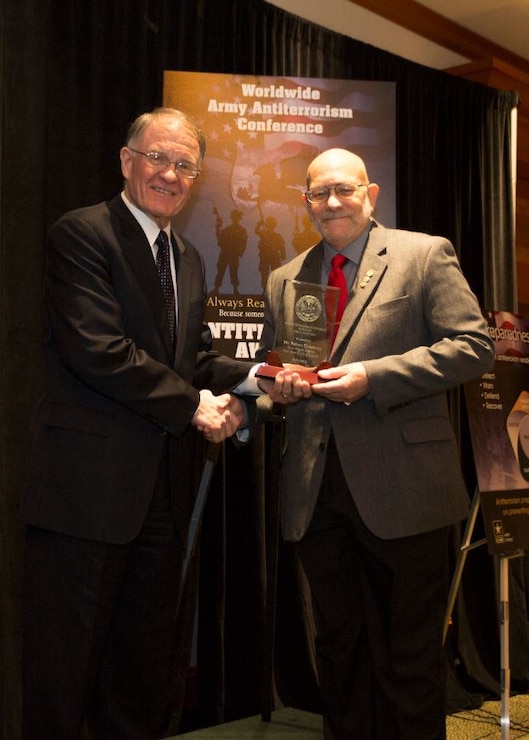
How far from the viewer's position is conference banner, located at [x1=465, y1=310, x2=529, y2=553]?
3.32 meters

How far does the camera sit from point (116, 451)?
210 cm

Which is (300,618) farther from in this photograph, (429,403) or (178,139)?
(178,139)

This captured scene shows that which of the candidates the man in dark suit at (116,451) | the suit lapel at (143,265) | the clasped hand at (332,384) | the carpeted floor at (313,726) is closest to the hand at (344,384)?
the clasped hand at (332,384)

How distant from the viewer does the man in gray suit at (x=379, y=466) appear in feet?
7.66

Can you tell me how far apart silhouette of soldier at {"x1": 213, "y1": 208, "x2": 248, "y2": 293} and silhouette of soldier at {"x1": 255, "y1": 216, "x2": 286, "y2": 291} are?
0.21 feet

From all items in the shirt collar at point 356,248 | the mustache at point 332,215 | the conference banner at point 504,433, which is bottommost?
the conference banner at point 504,433

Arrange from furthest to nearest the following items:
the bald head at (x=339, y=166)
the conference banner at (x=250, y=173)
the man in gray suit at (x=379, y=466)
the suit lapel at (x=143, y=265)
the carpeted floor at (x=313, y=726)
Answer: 1. the conference banner at (x=250, y=173)
2. the carpeted floor at (x=313, y=726)
3. the bald head at (x=339, y=166)
4. the man in gray suit at (x=379, y=466)
5. the suit lapel at (x=143, y=265)

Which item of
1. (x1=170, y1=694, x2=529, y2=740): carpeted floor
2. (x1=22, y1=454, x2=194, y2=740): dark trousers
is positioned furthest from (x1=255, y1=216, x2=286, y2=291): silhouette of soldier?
(x1=170, y1=694, x2=529, y2=740): carpeted floor

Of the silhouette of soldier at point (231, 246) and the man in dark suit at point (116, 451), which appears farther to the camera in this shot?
the silhouette of soldier at point (231, 246)

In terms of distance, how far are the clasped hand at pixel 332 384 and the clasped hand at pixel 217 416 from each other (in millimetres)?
160

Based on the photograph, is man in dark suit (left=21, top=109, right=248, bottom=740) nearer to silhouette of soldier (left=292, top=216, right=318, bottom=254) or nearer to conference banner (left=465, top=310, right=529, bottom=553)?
silhouette of soldier (left=292, top=216, right=318, bottom=254)

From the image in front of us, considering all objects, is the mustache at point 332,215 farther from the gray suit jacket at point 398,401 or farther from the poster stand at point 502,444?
the poster stand at point 502,444

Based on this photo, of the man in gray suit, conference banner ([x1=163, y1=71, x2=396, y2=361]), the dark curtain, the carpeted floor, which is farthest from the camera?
conference banner ([x1=163, y1=71, x2=396, y2=361])

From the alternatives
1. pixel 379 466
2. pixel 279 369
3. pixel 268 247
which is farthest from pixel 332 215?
pixel 268 247
